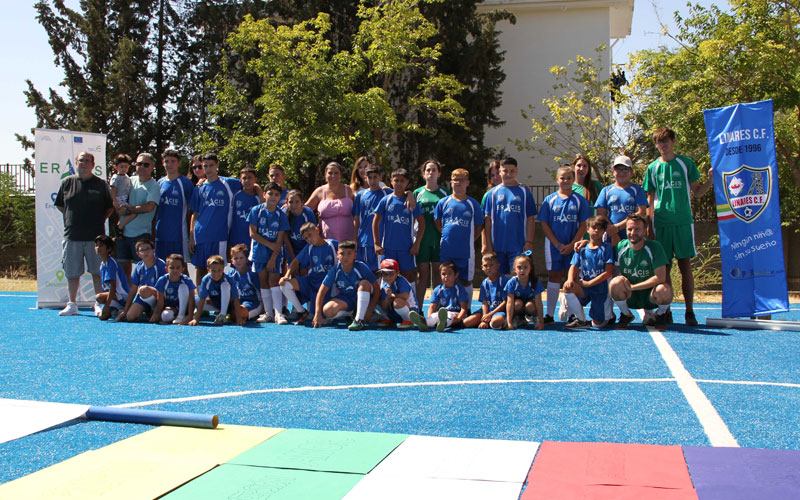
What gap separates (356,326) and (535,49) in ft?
52.4

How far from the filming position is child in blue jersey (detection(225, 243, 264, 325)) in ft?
29.0

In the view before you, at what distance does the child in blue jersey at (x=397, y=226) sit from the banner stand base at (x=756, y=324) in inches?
134

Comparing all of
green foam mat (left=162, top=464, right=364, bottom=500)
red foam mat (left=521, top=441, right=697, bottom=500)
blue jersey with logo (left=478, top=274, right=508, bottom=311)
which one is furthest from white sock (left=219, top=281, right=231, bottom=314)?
red foam mat (left=521, top=441, right=697, bottom=500)

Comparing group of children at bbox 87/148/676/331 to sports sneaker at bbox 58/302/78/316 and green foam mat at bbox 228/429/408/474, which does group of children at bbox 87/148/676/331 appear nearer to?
sports sneaker at bbox 58/302/78/316

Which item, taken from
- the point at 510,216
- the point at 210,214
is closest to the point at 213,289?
the point at 210,214

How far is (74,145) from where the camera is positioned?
1088 centimetres

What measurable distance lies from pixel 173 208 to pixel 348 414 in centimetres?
615

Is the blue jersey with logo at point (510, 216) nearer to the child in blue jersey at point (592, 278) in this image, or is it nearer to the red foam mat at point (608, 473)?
the child in blue jersey at point (592, 278)

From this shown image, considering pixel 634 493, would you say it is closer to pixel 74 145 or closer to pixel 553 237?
pixel 553 237

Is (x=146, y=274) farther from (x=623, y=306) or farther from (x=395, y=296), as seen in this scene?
(x=623, y=306)

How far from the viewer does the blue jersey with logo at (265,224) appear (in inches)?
345

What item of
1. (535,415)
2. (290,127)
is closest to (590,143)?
(290,127)

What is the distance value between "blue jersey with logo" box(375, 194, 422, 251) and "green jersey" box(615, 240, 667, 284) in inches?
93.1

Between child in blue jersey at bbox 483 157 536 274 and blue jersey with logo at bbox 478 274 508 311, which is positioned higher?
child in blue jersey at bbox 483 157 536 274
